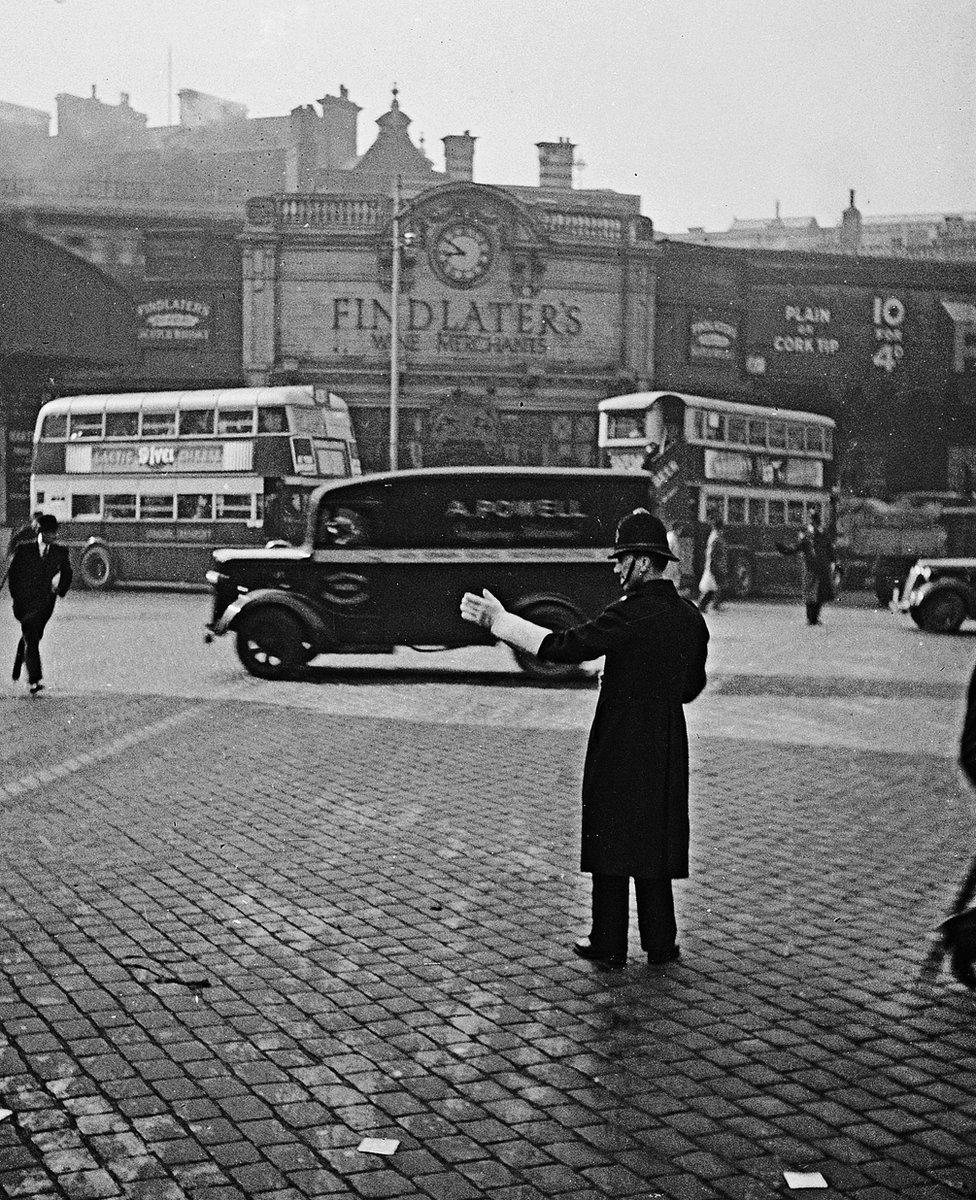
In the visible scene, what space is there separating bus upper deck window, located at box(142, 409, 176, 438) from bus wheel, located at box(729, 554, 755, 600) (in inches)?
454

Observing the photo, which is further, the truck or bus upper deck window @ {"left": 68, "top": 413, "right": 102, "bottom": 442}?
the truck

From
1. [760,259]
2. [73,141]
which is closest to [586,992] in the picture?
[760,259]

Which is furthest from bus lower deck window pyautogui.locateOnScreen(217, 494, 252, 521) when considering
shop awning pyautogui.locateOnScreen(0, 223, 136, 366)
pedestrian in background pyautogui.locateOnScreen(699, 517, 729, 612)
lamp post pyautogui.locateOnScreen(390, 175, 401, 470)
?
shop awning pyautogui.locateOnScreen(0, 223, 136, 366)

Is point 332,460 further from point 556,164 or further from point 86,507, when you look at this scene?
point 556,164

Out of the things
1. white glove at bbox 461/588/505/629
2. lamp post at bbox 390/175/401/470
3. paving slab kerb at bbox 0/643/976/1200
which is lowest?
paving slab kerb at bbox 0/643/976/1200

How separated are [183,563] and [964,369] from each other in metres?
25.8

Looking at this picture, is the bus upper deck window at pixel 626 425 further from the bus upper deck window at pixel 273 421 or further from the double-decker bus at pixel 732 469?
the bus upper deck window at pixel 273 421

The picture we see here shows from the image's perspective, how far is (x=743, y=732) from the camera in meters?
12.5

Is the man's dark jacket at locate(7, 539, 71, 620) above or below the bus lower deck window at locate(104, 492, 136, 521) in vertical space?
below

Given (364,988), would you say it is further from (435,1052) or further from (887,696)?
(887,696)

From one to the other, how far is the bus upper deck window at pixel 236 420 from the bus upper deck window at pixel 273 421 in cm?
20

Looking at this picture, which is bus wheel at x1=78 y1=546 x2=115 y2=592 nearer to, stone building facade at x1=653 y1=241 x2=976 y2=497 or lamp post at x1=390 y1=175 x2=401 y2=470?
lamp post at x1=390 y1=175 x2=401 y2=470

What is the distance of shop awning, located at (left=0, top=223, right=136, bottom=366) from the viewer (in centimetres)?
4050

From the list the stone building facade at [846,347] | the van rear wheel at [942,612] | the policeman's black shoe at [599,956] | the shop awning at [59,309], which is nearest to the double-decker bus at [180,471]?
the shop awning at [59,309]
